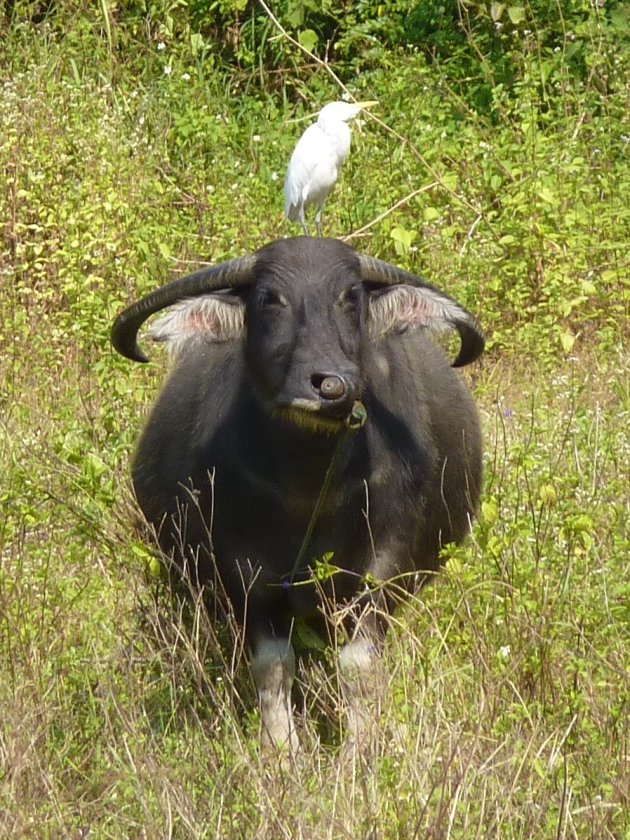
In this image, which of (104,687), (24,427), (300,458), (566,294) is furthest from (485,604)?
(566,294)

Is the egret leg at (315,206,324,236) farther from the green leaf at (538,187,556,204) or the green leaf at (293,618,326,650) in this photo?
the green leaf at (293,618,326,650)

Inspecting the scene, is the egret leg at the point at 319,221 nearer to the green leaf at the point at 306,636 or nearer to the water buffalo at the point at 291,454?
the water buffalo at the point at 291,454

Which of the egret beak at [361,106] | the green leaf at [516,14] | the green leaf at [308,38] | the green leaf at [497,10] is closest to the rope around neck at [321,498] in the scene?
the egret beak at [361,106]

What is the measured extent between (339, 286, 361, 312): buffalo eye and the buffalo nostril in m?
0.44

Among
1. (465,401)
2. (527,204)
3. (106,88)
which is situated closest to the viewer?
(465,401)

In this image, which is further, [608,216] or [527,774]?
[608,216]

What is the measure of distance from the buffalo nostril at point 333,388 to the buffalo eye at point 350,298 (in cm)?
44

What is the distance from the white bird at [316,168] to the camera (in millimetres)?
7676

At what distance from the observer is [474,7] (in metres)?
9.47

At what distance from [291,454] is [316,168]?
3.05 metres

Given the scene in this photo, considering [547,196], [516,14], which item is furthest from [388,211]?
[516,14]

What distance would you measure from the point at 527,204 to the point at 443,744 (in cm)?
434

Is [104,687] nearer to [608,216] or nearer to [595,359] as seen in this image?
[595,359]

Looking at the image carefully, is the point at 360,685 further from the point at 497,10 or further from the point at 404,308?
the point at 497,10
